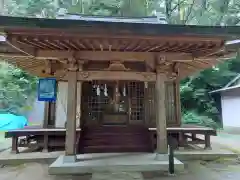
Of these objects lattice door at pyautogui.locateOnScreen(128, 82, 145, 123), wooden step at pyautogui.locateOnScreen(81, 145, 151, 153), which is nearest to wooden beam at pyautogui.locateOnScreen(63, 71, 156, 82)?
wooden step at pyautogui.locateOnScreen(81, 145, 151, 153)

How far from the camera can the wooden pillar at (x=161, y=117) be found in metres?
4.66

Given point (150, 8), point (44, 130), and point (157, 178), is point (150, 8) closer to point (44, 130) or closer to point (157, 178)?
point (44, 130)

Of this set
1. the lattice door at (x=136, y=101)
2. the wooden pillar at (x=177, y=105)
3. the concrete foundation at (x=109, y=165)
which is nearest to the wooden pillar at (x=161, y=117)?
the concrete foundation at (x=109, y=165)

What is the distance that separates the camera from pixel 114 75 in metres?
4.66

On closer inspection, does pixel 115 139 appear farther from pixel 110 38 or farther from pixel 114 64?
pixel 110 38

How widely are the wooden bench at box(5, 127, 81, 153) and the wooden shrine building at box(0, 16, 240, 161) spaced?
2.37 ft

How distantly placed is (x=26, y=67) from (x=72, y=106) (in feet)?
10.1

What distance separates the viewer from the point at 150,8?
57.6 ft

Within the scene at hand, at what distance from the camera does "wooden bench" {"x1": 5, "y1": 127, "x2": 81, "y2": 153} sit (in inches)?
233

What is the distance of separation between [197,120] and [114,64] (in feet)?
31.6

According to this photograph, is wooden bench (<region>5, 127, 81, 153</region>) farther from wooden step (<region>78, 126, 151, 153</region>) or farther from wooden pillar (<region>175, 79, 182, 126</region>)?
wooden pillar (<region>175, 79, 182, 126</region>)

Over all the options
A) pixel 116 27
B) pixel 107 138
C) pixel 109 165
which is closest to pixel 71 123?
pixel 109 165

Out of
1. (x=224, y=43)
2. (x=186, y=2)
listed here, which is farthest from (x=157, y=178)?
(x=186, y=2)

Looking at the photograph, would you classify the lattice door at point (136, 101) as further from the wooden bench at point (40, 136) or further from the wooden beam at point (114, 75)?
the wooden beam at point (114, 75)
